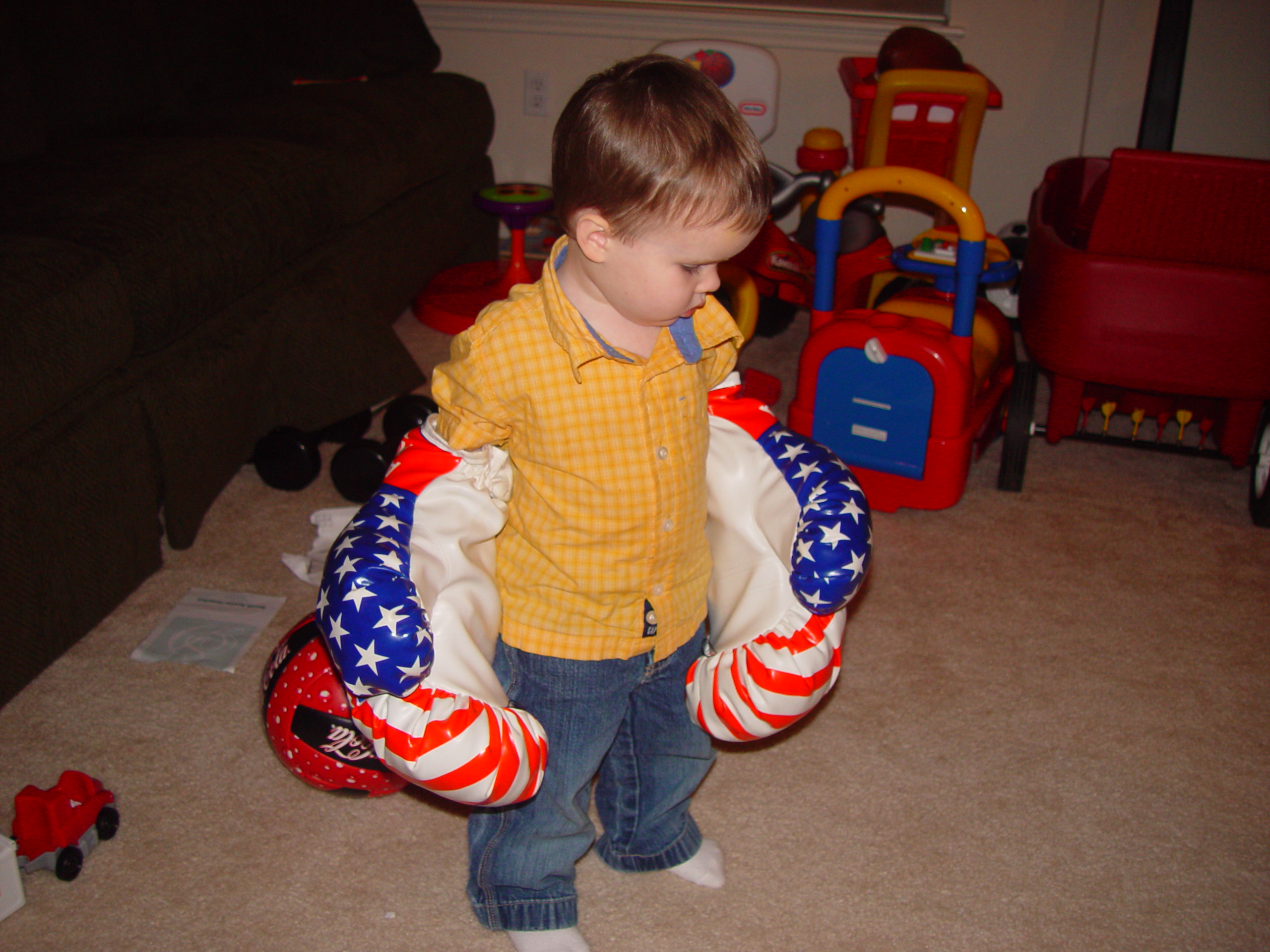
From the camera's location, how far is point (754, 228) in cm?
81

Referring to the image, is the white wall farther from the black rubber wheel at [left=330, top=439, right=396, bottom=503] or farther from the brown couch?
the black rubber wheel at [left=330, top=439, right=396, bottom=503]

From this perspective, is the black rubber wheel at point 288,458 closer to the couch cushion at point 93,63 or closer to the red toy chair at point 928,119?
the couch cushion at point 93,63

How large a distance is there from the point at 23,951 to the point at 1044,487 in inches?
64.5

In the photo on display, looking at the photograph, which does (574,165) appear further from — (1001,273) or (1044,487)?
(1044,487)

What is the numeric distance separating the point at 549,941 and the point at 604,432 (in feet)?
1.68

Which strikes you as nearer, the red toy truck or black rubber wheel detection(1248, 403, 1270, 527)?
the red toy truck

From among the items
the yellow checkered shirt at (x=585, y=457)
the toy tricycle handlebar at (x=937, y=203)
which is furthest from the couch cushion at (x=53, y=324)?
the toy tricycle handlebar at (x=937, y=203)

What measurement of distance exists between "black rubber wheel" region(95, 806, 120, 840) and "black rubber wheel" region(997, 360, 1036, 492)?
4.77 feet

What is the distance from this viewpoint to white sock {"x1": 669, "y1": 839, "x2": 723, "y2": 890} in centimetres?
111

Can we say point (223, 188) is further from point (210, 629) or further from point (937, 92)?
point (937, 92)

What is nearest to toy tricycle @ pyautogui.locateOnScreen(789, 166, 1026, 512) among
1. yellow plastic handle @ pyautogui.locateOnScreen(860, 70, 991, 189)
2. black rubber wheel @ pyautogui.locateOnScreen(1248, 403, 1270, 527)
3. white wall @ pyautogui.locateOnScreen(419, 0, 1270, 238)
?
yellow plastic handle @ pyautogui.locateOnScreen(860, 70, 991, 189)

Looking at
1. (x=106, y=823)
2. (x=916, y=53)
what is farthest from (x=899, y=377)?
(x=106, y=823)

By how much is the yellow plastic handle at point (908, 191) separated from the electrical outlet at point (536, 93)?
146 cm

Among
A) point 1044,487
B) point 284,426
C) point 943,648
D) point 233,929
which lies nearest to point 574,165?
point 233,929
